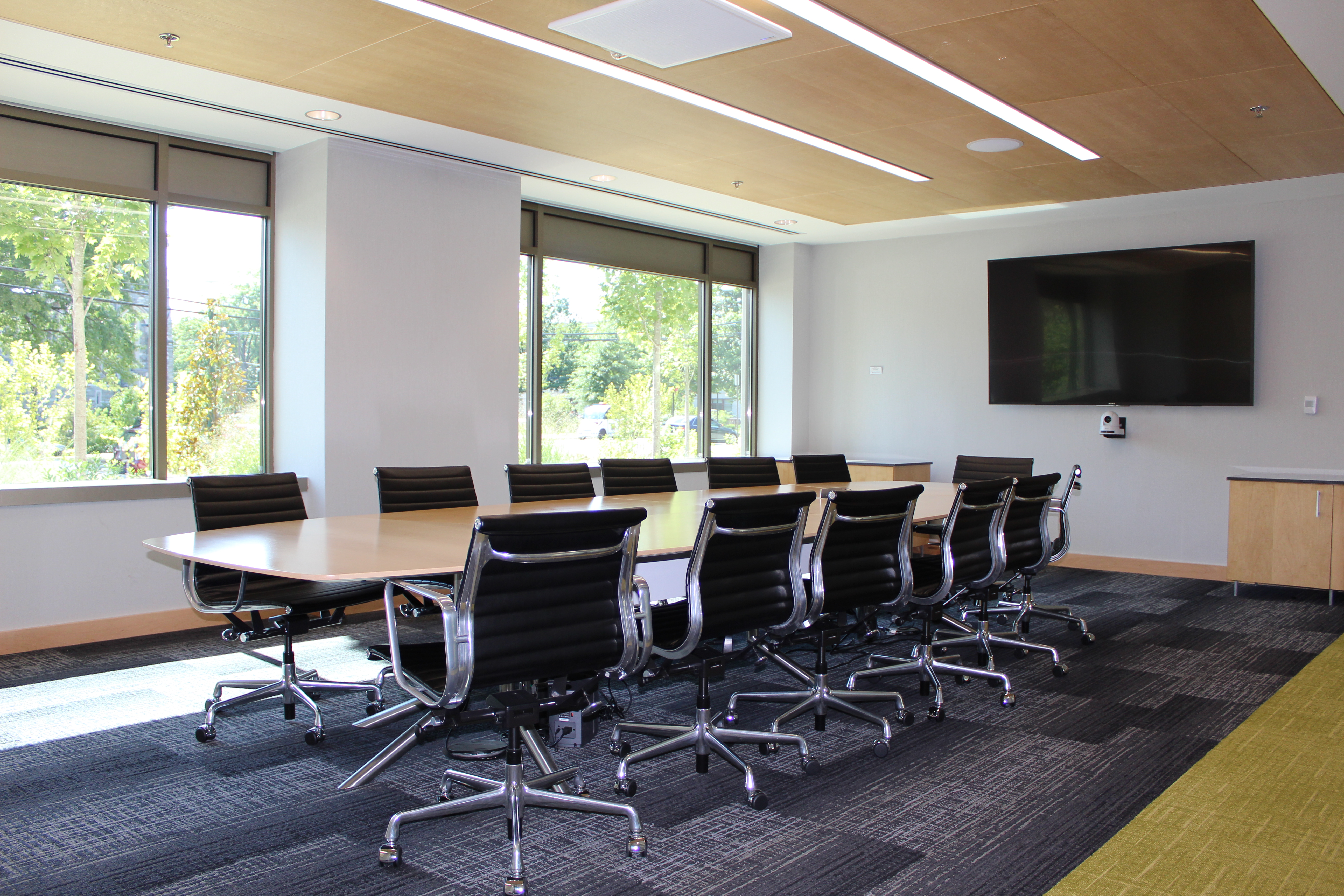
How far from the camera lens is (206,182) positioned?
240 inches

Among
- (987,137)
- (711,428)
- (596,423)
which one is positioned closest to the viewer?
(987,137)

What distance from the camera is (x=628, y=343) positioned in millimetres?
8789

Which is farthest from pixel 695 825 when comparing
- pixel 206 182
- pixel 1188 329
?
pixel 1188 329

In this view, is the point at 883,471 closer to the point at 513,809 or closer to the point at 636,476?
the point at 636,476

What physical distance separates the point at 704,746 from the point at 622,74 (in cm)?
315

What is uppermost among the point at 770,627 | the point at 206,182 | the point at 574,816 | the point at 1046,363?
the point at 206,182

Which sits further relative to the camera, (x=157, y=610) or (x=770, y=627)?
(x=157, y=610)

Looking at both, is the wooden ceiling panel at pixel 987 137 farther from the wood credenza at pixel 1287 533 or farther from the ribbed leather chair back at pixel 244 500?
the ribbed leather chair back at pixel 244 500

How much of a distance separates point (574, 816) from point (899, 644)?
2.79 meters

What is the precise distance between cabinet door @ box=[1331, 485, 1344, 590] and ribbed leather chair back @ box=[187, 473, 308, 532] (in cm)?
649

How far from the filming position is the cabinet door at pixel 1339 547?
22.1 ft

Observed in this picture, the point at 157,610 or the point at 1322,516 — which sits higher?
the point at 1322,516

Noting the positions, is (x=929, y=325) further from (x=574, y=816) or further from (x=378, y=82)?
(x=574, y=816)

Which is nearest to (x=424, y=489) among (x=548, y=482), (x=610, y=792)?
(x=548, y=482)
